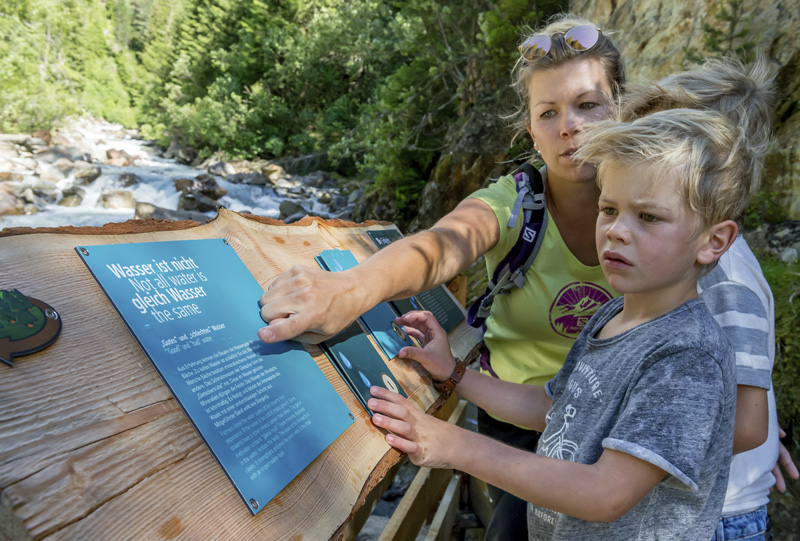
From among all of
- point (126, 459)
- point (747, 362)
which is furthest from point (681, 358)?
point (126, 459)

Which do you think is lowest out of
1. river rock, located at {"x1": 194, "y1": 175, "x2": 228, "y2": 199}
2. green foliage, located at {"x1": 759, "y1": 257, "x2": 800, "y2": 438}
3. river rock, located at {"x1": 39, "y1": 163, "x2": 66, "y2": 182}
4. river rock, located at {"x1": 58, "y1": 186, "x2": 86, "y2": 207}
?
river rock, located at {"x1": 39, "y1": 163, "x2": 66, "y2": 182}

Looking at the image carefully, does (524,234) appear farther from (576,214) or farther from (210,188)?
(210,188)

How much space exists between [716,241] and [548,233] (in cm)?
70

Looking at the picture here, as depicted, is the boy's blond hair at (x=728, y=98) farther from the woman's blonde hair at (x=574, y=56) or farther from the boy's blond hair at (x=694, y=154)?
the woman's blonde hair at (x=574, y=56)

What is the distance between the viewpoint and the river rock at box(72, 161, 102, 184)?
12.8 metres

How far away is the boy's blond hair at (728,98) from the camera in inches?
47.3

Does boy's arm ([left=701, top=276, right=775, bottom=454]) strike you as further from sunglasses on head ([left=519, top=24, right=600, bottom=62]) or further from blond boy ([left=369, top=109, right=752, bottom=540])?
sunglasses on head ([left=519, top=24, right=600, bottom=62])

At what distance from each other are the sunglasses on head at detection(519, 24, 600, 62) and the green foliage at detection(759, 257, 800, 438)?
2324 millimetres

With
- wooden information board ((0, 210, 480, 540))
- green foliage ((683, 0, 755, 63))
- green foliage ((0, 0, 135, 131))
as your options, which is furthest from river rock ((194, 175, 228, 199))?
wooden information board ((0, 210, 480, 540))

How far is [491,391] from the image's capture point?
1.65 m

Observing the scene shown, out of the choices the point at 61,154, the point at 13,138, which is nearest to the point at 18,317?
the point at 61,154

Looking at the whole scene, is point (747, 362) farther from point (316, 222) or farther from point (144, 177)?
point (144, 177)

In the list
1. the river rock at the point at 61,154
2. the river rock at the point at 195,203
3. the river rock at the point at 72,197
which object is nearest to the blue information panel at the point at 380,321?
the river rock at the point at 195,203

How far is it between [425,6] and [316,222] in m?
7.65
